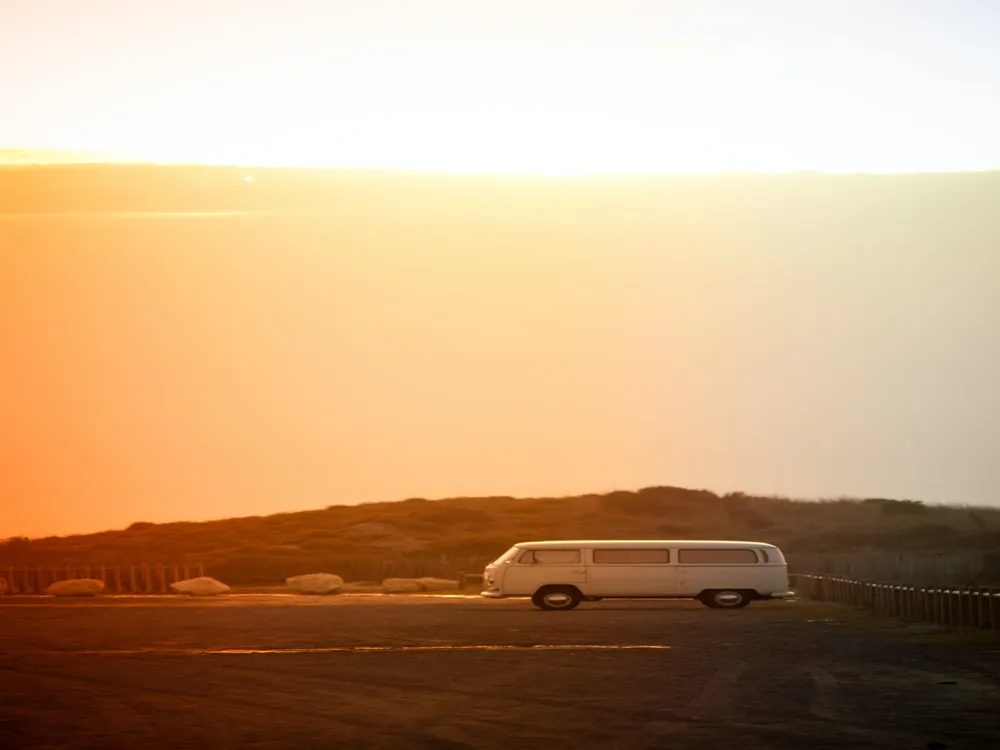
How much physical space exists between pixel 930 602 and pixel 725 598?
1033 cm

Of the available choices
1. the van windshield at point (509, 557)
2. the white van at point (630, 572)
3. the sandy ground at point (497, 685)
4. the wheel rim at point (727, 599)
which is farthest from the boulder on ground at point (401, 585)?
the sandy ground at point (497, 685)

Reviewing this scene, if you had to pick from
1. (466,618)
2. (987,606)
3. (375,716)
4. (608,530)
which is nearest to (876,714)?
(375,716)

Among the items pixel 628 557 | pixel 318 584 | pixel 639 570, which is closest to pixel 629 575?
pixel 639 570

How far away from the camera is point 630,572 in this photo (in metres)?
41.0

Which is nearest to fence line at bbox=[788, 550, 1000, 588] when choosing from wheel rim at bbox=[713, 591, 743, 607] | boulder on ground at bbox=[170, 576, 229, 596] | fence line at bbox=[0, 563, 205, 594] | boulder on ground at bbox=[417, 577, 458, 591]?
wheel rim at bbox=[713, 591, 743, 607]

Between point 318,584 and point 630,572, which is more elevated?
point 630,572

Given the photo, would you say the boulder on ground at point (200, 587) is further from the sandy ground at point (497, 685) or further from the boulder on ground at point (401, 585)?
the sandy ground at point (497, 685)

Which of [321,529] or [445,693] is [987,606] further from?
[321,529]

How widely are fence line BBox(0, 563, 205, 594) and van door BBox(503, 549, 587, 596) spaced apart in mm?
27601

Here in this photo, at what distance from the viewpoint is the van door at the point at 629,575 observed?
40.9 m

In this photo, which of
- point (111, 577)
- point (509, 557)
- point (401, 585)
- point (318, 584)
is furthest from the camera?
point (111, 577)

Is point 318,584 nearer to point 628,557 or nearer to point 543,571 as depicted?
point 543,571

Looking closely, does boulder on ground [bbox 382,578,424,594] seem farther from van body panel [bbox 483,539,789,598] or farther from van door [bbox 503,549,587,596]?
van body panel [bbox 483,539,789,598]

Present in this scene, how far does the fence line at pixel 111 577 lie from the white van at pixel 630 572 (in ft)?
91.7
